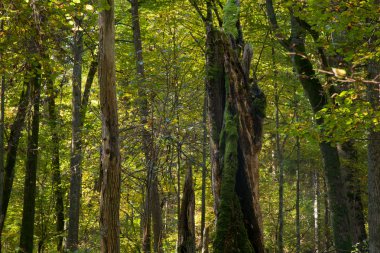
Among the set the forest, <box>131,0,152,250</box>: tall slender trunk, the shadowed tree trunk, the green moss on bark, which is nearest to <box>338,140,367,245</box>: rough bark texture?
the forest

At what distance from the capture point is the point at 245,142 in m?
6.74

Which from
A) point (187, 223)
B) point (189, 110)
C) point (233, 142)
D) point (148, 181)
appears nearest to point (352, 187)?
point (189, 110)

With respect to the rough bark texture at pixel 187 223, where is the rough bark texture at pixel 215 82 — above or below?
above

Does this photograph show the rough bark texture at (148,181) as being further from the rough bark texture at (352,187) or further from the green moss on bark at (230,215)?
the rough bark texture at (352,187)

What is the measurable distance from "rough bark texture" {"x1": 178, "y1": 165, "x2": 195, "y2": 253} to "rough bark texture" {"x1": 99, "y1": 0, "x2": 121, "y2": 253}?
1054 millimetres

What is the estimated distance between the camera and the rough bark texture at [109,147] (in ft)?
23.5

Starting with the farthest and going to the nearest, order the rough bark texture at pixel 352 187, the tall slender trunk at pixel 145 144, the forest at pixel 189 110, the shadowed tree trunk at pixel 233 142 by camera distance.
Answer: the rough bark texture at pixel 352 187 < the tall slender trunk at pixel 145 144 < the forest at pixel 189 110 < the shadowed tree trunk at pixel 233 142

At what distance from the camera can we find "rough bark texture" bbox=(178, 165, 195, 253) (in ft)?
23.8

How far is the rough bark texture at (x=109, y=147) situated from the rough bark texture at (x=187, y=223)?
1054 mm

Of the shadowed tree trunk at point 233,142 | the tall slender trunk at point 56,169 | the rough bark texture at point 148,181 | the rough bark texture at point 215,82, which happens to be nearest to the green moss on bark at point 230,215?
the shadowed tree trunk at point 233,142

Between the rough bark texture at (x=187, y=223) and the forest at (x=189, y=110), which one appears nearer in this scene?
the forest at (x=189, y=110)

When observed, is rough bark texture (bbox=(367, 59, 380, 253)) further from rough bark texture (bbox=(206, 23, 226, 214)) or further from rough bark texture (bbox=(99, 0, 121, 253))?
rough bark texture (bbox=(99, 0, 121, 253))

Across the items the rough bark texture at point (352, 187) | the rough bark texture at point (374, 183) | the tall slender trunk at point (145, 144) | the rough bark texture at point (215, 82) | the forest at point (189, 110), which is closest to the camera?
the forest at point (189, 110)

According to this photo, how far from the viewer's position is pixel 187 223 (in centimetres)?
742
